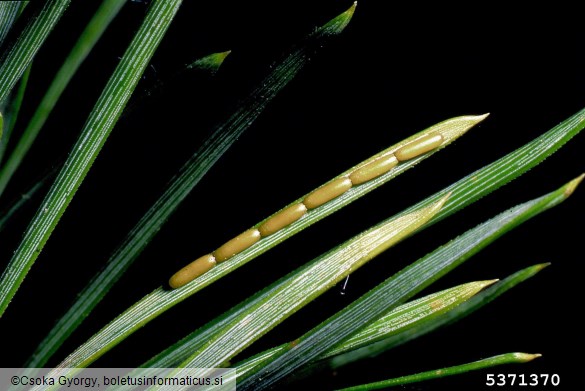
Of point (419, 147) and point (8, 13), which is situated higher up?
point (8, 13)

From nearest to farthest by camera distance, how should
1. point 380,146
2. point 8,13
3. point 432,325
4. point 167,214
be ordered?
point 432,325 → point 8,13 → point 167,214 → point 380,146

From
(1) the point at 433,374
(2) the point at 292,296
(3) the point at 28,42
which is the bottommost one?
(1) the point at 433,374

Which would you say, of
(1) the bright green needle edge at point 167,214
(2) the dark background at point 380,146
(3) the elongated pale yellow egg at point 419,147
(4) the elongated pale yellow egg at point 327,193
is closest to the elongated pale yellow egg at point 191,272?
(1) the bright green needle edge at point 167,214

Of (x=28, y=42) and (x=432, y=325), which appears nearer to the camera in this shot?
(x=432, y=325)

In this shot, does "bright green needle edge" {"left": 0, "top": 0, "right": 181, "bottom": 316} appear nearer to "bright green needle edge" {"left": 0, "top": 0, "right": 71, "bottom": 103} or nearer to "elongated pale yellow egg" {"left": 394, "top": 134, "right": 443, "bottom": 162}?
"bright green needle edge" {"left": 0, "top": 0, "right": 71, "bottom": 103}

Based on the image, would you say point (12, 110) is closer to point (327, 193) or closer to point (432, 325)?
point (327, 193)

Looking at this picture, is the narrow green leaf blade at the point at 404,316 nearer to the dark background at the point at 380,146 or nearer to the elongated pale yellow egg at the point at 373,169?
the elongated pale yellow egg at the point at 373,169

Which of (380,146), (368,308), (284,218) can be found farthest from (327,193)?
(380,146)

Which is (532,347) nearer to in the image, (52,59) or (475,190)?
(475,190)
